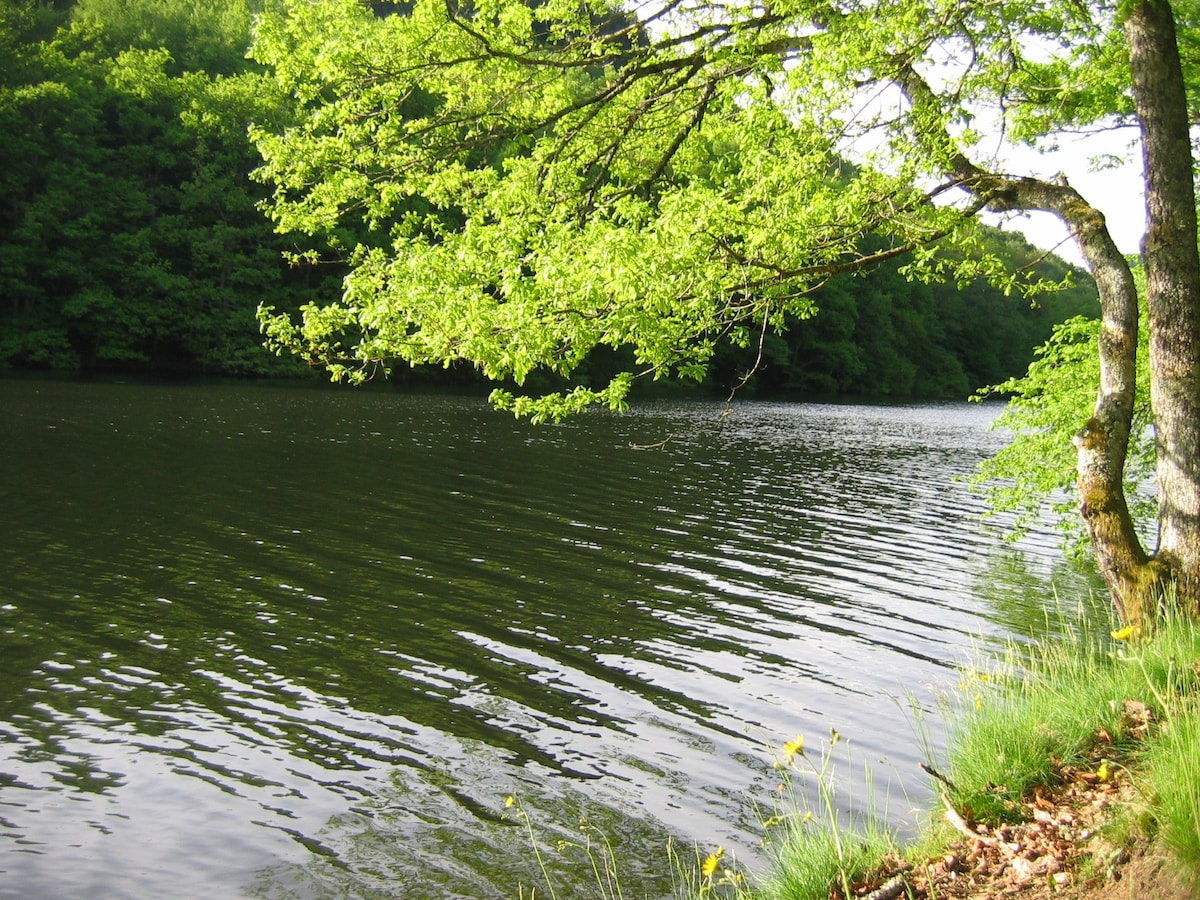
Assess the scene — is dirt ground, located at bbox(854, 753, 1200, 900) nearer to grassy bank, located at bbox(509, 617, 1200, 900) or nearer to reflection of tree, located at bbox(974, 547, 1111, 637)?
grassy bank, located at bbox(509, 617, 1200, 900)

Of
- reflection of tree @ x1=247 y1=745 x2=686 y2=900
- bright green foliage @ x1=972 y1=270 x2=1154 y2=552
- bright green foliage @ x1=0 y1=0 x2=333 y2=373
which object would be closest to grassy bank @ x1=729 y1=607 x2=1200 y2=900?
reflection of tree @ x1=247 y1=745 x2=686 y2=900

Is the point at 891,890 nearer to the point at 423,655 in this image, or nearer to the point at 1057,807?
the point at 1057,807

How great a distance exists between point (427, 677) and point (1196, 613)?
25.0 ft

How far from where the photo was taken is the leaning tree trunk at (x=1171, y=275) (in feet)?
27.8

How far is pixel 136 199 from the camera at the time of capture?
181 ft

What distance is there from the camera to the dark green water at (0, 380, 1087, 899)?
795 centimetres

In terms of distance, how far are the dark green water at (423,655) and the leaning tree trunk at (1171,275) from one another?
3242 millimetres

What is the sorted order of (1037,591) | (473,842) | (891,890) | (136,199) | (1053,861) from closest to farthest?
(1053,861)
(891,890)
(473,842)
(1037,591)
(136,199)

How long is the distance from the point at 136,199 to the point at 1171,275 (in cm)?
5665

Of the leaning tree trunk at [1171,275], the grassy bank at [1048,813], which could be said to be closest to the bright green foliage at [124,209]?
the leaning tree trunk at [1171,275]

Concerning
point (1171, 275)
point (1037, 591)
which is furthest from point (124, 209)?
point (1171, 275)

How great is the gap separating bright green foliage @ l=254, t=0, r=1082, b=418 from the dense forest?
3680cm

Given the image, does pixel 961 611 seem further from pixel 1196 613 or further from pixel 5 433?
pixel 5 433

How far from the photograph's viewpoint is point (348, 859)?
761cm
